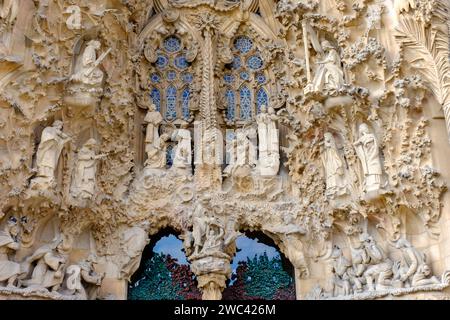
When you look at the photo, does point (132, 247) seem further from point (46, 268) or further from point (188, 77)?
point (188, 77)

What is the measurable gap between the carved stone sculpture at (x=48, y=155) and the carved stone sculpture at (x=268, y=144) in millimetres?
3180

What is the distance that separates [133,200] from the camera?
9.40 meters

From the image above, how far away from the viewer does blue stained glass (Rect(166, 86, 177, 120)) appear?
10.3 m

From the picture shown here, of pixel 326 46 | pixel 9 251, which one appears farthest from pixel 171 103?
pixel 9 251

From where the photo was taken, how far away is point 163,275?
370 inches

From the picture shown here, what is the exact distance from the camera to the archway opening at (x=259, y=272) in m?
9.34

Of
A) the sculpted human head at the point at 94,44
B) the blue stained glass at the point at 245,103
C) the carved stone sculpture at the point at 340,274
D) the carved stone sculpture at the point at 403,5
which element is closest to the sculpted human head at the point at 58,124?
the sculpted human head at the point at 94,44

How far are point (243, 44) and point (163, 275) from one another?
14.6 ft

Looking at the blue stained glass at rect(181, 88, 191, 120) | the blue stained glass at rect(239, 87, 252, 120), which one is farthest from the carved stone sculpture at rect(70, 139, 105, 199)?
the blue stained glass at rect(239, 87, 252, 120)

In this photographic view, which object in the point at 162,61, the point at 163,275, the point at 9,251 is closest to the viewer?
the point at 9,251

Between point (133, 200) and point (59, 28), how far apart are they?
9.35 feet

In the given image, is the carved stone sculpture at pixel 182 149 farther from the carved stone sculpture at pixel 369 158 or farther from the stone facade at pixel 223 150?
the carved stone sculpture at pixel 369 158

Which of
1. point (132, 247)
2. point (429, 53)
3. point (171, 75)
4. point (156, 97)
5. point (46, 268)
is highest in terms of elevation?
point (171, 75)
